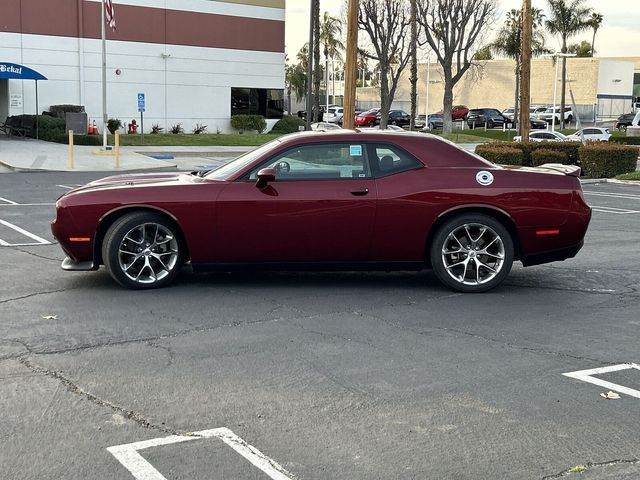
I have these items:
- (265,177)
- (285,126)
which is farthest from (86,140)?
(265,177)

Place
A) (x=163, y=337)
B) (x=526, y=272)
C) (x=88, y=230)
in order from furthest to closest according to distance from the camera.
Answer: (x=526, y=272) < (x=88, y=230) < (x=163, y=337)

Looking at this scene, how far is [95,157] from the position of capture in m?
29.1

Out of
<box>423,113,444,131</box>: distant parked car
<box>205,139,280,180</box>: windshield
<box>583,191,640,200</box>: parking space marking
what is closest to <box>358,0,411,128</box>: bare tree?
<box>423,113,444,131</box>: distant parked car

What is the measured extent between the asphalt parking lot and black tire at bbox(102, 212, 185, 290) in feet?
0.53

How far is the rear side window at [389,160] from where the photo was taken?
7.80m

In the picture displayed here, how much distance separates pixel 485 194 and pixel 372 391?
3283mm

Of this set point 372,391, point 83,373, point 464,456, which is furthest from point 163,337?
point 464,456

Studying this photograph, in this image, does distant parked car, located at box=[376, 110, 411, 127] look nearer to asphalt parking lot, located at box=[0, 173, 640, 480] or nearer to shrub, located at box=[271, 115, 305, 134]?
shrub, located at box=[271, 115, 305, 134]

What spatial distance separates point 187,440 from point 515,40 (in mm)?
64204

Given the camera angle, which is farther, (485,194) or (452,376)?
(485,194)

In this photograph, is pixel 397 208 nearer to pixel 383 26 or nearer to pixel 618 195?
pixel 618 195

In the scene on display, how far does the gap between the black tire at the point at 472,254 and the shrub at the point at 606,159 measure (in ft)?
59.5

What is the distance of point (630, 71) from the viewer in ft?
274

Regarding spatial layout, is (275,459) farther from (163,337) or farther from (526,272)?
(526,272)
